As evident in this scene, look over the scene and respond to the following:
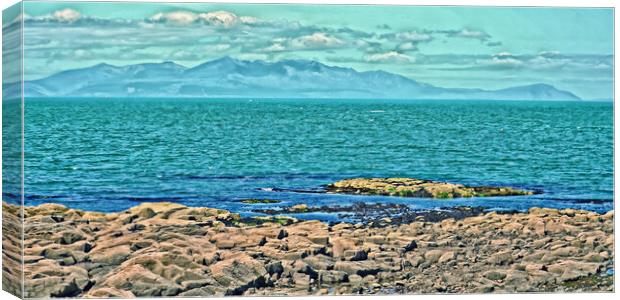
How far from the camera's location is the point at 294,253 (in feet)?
88.6

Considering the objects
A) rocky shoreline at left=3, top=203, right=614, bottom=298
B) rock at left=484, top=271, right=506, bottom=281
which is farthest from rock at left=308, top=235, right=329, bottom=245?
rock at left=484, top=271, right=506, bottom=281

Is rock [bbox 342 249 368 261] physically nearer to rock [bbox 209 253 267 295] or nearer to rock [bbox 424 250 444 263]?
rock [bbox 424 250 444 263]

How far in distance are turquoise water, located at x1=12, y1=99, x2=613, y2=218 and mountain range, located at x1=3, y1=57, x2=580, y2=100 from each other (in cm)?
19

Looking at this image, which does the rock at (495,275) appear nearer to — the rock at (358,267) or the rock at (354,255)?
the rock at (358,267)

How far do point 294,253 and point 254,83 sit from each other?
10.3 ft

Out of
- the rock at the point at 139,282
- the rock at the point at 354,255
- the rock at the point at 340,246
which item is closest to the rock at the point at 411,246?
the rock at the point at 354,255

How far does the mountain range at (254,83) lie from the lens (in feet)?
89.2

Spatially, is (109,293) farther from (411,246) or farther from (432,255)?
(432,255)

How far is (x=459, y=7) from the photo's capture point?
28.0 metres

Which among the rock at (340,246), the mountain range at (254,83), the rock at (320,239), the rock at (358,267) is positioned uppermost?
the mountain range at (254,83)

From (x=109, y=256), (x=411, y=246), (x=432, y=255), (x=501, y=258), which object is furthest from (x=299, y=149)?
(x=501, y=258)

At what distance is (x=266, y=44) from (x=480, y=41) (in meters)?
3.90

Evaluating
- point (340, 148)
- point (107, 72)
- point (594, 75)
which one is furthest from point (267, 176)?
point (594, 75)

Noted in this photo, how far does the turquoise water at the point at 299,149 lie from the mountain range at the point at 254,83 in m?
0.19
